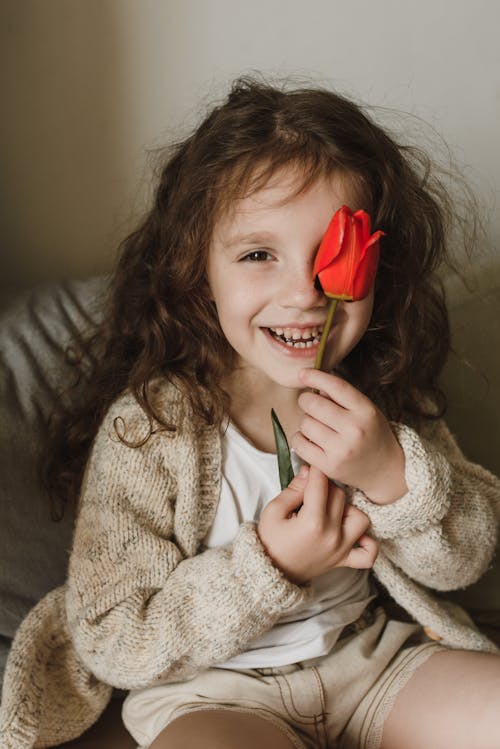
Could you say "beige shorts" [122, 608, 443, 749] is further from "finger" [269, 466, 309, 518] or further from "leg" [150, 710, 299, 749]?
"finger" [269, 466, 309, 518]

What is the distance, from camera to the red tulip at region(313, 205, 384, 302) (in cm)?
85

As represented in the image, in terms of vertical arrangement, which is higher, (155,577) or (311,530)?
(311,530)

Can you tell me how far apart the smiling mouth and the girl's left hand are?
0.06 m

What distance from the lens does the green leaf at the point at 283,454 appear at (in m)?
0.92

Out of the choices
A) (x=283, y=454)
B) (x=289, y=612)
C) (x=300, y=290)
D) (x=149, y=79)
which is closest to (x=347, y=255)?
(x=300, y=290)

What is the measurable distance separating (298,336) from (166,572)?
31 centimetres

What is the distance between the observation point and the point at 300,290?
960 mm

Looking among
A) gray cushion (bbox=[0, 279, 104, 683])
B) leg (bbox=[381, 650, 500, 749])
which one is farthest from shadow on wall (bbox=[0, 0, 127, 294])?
leg (bbox=[381, 650, 500, 749])

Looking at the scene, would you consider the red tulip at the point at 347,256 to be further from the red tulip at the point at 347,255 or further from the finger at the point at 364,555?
the finger at the point at 364,555

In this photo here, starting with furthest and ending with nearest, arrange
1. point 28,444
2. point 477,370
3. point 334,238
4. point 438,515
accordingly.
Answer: point 477,370 → point 28,444 → point 438,515 → point 334,238

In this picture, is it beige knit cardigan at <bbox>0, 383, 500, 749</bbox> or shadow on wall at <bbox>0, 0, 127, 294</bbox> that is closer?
beige knit cardigan at <bbox>0, 383, 500, 749</bbox>

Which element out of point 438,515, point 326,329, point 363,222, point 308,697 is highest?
point 363,222

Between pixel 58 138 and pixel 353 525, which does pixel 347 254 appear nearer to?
pixel 353 525

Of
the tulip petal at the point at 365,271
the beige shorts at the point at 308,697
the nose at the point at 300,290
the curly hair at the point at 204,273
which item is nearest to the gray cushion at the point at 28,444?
the curly hair at the point at 204,273
